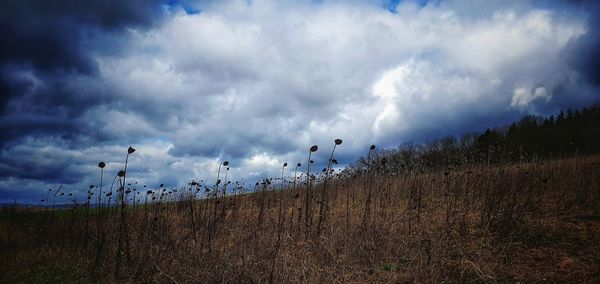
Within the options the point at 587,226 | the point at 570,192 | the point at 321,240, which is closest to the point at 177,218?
the point at 321,240

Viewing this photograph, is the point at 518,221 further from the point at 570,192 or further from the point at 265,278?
the point at 265,278

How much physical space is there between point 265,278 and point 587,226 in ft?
21.2

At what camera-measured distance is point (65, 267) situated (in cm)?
587

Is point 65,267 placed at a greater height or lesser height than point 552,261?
lesser

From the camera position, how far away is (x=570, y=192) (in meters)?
9.29

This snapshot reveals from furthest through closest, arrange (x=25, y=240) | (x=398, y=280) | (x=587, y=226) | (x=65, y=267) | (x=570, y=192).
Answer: (x=570, y=192)
(x=25, y=240)
(x=587, y=226)
(x=65, y=267)
(x=398, y=280)

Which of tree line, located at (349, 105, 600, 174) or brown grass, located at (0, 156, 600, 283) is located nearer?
brown grass, located at (0, 156, 600, 283)

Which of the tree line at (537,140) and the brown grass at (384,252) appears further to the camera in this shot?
the tree line at (537,140)

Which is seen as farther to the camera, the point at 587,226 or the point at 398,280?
the point at 587,226

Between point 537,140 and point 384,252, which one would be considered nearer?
point 384,252

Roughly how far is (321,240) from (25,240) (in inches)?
321

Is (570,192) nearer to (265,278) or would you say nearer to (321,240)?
(321,240)

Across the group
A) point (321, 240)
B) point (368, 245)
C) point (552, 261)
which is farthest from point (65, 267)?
point (552, 261)

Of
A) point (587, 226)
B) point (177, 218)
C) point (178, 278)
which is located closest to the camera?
point (178, 278)
